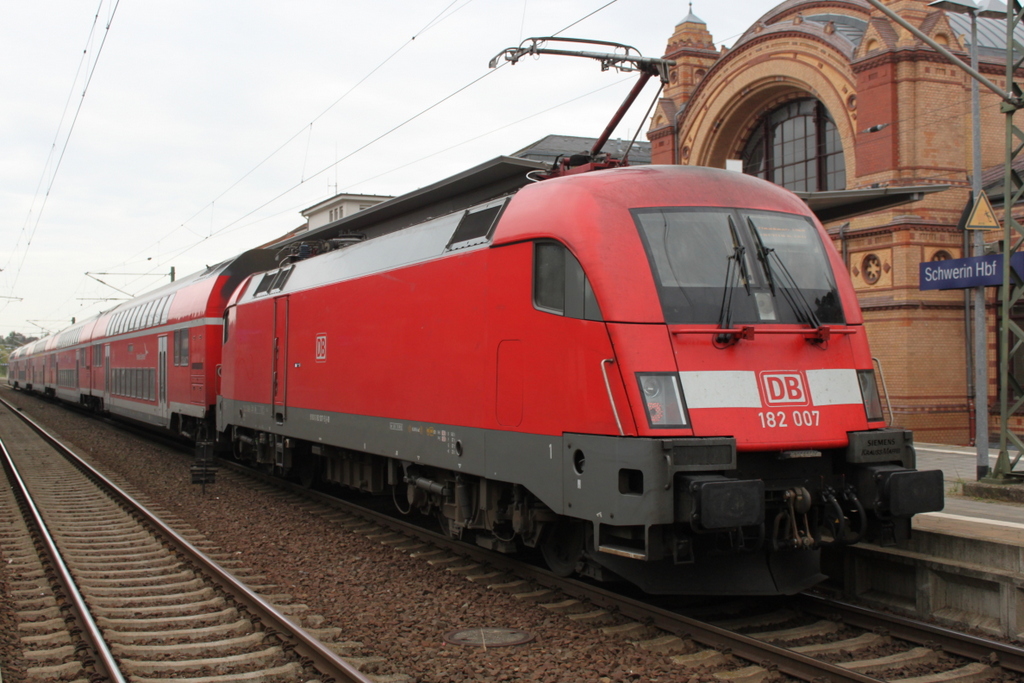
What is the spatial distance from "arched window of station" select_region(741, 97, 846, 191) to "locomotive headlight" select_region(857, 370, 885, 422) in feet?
53.1

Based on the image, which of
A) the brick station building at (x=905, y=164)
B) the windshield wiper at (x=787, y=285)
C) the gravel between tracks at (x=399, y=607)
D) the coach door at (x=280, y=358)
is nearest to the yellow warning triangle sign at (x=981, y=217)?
the windshield wiper at (x=787, y=285)

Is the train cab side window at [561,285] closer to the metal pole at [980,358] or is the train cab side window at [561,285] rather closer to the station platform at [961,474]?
the station platform at [961,474]

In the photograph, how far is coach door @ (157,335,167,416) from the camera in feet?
65.4

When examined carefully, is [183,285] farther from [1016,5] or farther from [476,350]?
[1016,5]

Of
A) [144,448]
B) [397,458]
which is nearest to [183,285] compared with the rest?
[144,448]

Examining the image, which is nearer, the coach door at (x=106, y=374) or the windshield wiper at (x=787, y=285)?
the windshield wiper at (x=787, y=285)

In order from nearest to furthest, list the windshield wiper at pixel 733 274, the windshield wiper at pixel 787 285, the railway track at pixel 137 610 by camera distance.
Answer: the railway track at pixel 137 610, the windshield wiper at pixel 733 274, the windshield wiper at pixel 787 285

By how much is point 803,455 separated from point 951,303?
51.7 feet

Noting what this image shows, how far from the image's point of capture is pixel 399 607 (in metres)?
7.27

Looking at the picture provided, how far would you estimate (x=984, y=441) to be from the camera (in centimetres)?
1152

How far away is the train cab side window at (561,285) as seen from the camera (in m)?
6.41

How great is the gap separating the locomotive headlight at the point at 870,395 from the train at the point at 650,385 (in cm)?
2

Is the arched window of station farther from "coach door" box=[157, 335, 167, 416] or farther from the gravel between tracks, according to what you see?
the gravel between tracks

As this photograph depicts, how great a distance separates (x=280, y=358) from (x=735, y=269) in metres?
7.82
